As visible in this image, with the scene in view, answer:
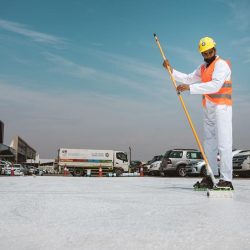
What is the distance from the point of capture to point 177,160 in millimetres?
24500

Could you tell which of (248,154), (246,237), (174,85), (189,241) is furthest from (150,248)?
(248,154)

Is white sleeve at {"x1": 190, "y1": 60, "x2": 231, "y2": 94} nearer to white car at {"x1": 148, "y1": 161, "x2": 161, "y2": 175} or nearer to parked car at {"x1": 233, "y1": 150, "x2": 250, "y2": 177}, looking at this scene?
parked car at {"x1": 233, "y1": 150, "x2": 250, "y2": 177}

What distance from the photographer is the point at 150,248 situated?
164cm

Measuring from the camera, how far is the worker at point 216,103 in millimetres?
4543

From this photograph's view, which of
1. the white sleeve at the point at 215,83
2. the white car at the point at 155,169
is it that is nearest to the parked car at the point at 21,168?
the white car at the point at 155,169

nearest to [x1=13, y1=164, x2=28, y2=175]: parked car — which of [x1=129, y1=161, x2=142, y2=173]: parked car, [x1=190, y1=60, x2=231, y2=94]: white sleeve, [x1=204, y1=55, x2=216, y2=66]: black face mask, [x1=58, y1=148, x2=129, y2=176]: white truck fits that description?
[x1=58, y1=148, x2=129, y2=176]: white truck

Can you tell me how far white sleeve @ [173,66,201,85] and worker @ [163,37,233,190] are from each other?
0.36 metres

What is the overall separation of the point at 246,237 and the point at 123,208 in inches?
41.4

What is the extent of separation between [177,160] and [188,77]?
19469 mm

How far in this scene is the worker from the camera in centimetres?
454

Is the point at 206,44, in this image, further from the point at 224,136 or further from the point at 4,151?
the point at 4,151

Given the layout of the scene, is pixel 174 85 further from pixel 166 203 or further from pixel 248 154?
pixel 248 154

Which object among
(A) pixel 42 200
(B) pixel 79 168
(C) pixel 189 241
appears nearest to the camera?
(C) pixel 189 241

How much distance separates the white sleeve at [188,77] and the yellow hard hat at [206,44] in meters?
0.58
